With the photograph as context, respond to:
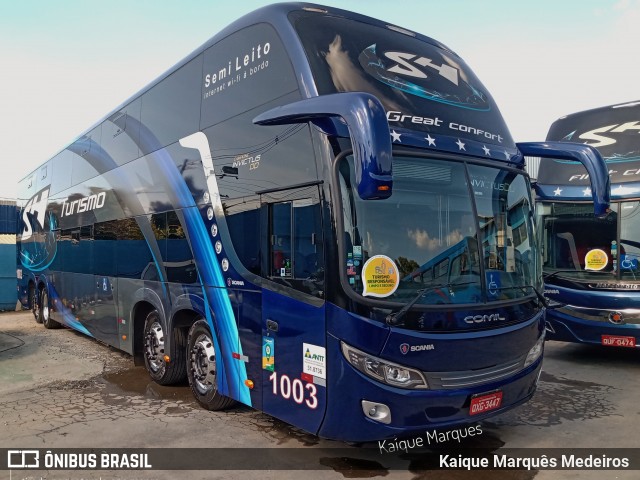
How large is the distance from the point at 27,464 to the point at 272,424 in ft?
7.52

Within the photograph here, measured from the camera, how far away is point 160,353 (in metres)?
7.35

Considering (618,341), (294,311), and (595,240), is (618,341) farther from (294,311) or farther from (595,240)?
(294,311)

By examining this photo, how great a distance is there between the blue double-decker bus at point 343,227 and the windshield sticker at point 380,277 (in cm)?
1

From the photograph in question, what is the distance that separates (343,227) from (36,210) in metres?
11.5

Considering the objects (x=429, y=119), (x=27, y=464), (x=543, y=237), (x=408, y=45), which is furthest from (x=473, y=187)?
(x=543, y=237)

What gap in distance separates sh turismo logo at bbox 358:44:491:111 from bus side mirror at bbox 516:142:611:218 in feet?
2.75

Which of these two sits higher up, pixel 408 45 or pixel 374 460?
pixel 408 45

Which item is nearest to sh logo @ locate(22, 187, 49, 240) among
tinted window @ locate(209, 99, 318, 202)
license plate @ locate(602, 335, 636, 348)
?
tinted window @ locate(209, 99, 318, 202)

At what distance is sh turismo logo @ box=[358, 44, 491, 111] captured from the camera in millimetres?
4898

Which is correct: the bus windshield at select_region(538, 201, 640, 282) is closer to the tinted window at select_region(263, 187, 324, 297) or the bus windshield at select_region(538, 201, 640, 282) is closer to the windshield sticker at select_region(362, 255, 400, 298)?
the windshield sticker at select_region(362, 255, 400, 298)

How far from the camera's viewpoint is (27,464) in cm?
488

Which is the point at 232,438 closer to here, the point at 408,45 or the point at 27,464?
the point at 27,464

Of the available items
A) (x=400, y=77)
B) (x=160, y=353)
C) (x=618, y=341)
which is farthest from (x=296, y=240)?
(x=618, y=341)

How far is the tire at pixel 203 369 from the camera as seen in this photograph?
6.12 meters
